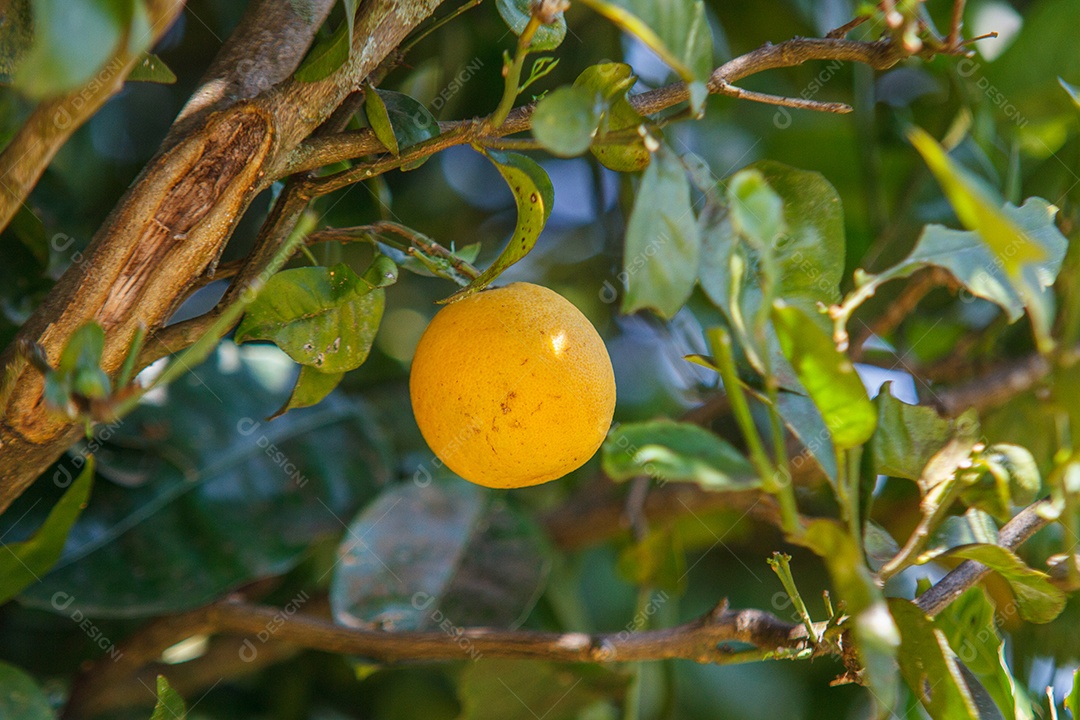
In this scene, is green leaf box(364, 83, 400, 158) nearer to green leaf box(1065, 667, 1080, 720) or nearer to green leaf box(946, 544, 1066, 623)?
green leaf box(946, 544, 1066, 623)

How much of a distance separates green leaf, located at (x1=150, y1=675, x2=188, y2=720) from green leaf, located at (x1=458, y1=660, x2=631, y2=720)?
20.1 inches

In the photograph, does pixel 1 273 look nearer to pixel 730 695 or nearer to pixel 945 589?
pixel 945 589

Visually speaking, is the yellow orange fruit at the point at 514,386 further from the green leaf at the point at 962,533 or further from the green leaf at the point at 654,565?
the green leaf at the point at 654,565

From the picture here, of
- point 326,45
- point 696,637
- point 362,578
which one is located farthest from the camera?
point 362,578

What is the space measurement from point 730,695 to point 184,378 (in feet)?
2.88

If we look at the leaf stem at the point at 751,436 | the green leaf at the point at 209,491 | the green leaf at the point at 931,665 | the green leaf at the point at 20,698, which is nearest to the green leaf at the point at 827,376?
the leaf stem at the point at 751,436

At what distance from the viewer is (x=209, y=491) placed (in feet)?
3.25

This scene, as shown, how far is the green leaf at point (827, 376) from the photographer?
42 cm

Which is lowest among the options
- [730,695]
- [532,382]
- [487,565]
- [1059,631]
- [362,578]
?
[730,695]

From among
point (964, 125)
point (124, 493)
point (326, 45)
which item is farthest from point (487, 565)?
point (964, 125)

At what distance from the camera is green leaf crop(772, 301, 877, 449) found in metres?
0.42

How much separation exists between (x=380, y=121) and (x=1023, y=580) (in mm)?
478

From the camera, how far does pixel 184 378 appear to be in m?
1.07

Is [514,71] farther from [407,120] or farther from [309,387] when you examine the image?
[309,387]
